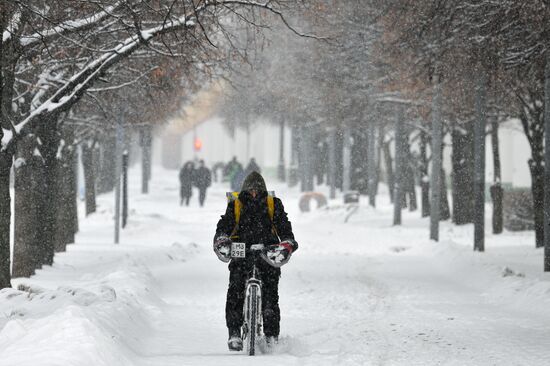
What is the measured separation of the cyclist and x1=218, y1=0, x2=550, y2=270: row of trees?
162 inches

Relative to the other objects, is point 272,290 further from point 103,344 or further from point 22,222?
point 22,222

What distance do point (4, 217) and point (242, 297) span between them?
4.83 metres

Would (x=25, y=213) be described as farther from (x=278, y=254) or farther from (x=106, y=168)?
(x=106, y=168)

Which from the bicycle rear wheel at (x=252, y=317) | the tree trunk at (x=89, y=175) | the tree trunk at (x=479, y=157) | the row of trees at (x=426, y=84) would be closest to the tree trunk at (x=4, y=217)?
the row of trees at (x=426, y=84)

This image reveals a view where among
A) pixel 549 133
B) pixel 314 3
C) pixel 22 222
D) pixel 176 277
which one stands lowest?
pixel 176 277

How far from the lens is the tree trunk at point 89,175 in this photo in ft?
105

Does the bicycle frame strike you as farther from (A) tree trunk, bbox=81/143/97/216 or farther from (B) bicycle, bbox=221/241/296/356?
(A) tree trunk, bbox=81/143/97/216

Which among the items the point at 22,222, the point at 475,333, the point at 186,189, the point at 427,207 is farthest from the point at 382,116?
the point at 475,333

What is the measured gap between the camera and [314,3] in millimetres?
12117

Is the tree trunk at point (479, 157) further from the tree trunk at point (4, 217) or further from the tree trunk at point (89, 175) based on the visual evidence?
the tree trunk at point (89, 175)

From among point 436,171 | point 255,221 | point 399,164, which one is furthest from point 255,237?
point 399,164

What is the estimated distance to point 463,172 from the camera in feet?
90.4

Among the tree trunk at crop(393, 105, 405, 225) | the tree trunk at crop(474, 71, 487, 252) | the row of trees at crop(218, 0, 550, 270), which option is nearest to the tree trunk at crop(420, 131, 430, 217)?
the row of trees at crop(218, 0, 550, 270)

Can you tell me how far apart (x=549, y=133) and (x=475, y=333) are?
20.9 feet
